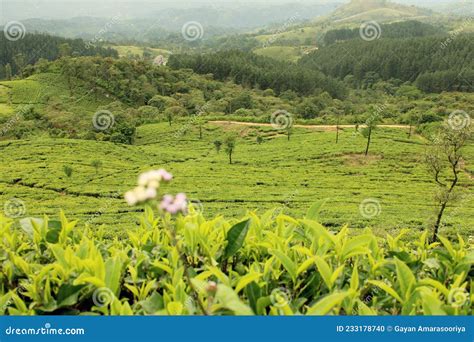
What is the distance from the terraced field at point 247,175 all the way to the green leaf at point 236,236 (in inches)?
583

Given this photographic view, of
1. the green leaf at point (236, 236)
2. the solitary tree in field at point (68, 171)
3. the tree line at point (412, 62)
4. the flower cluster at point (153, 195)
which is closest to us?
the flower cluster at point (153, 195)

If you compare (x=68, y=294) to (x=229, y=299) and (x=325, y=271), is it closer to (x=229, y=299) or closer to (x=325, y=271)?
(x=229, y=299)

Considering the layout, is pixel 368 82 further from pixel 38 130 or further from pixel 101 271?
pixel 101 271

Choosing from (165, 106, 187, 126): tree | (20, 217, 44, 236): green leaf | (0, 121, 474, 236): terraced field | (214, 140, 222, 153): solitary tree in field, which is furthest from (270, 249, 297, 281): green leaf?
(165, 106, 187, 126): tree

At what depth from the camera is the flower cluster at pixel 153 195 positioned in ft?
4.37

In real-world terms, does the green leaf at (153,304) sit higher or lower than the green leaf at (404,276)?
lower

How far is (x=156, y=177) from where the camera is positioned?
4.65 feet

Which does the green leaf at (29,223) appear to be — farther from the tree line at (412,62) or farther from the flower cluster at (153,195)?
the tree line at (412,62)

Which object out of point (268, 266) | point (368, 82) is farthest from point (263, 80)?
point (268, 266)

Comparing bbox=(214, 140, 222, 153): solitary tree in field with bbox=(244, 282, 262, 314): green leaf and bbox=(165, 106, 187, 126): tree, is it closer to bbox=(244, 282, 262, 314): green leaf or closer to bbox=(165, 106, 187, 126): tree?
bbox=(165, 106, 187, 126): tree

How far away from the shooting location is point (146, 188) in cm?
141

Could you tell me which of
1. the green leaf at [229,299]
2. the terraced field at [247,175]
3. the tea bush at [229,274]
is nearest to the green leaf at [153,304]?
the tea bush at [229,274]

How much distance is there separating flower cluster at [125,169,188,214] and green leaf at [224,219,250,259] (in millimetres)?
959

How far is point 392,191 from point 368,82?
8249cm
